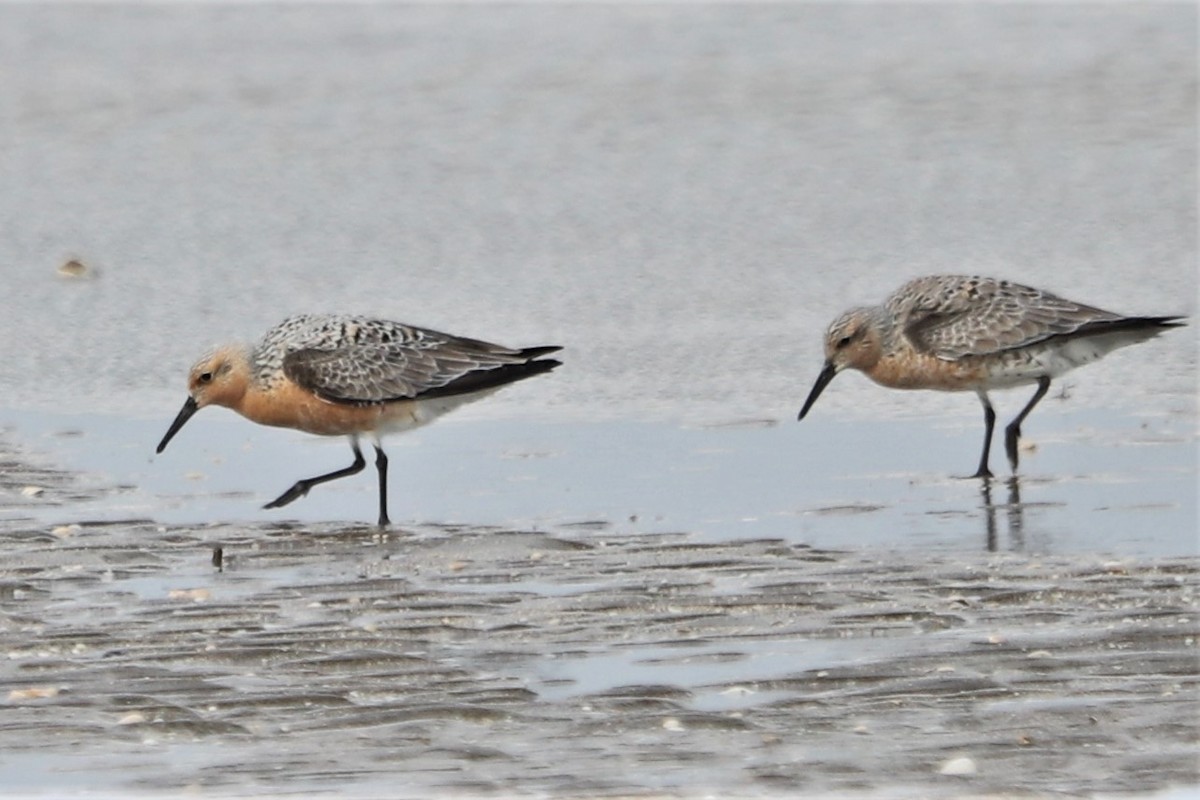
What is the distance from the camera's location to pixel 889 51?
22.2 metres

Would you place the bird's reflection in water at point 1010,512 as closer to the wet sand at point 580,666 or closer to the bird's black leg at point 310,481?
the wet sand at point 580,666

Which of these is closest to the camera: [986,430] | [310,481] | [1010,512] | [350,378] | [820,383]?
[1010,512]

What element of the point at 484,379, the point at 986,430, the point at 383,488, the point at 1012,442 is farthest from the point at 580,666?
the point at 986,430

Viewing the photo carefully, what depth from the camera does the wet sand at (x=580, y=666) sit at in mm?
5777

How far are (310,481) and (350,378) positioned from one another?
607 mm

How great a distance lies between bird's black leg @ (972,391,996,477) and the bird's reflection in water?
0.09 m

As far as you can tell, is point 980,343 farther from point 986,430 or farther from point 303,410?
point 303,410

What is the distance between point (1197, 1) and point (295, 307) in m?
14.3

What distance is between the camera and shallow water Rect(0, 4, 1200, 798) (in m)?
6.19

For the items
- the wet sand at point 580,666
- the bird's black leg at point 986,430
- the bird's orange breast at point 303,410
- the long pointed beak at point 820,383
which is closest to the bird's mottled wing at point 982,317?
the bird's black leg at point 986,430

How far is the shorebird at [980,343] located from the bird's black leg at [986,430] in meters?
0.02

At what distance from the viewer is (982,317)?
11.0 m

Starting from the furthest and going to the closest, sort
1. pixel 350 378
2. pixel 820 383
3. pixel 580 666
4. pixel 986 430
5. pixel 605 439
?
pixel 820 383 → pixel 605 439 → pixel 986 430 → pixel 350 378 → pixel 580 666

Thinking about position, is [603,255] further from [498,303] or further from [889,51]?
[889,51]
